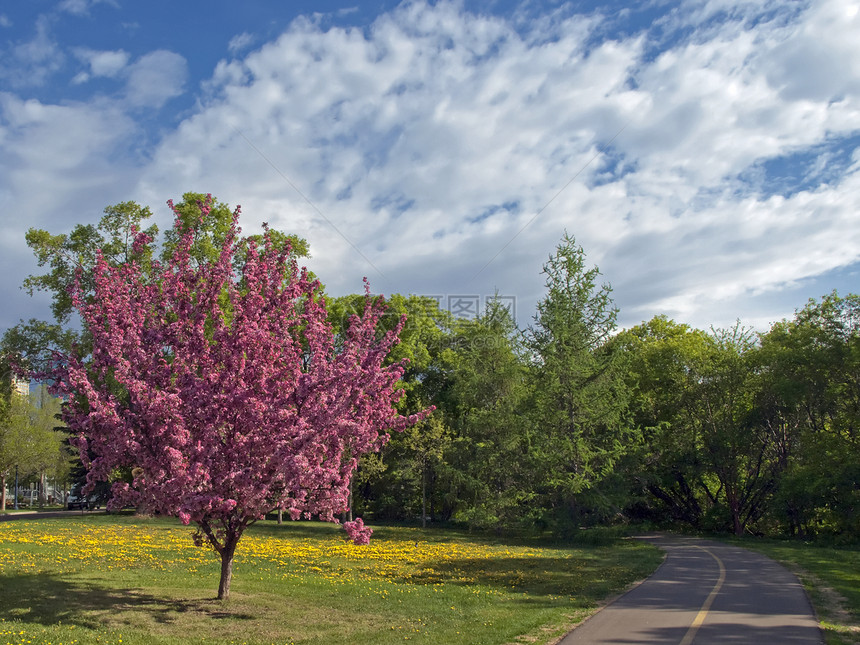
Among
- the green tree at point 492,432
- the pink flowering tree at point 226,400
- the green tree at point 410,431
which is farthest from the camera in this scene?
the green tree at point 410,431

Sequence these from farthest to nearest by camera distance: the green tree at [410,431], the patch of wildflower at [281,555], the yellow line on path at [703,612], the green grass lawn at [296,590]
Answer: the green tree at [410,431] < the patch of wildflower at [281,555] < the green grass lawn at [296,590] < the yellow line on path at [703,612]

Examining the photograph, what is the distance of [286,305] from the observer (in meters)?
12.5

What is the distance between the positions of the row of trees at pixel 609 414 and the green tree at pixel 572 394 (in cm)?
7

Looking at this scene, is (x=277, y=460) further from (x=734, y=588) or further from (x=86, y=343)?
(x=86, y=343)

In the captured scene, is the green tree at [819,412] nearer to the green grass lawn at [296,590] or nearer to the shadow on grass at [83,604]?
the green grass lawn at [296,590]

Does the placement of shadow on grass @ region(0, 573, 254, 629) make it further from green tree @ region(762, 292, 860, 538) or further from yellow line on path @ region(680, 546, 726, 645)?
green tree @ region(762, 292, 860, 538)

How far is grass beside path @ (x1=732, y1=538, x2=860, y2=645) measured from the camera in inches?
417

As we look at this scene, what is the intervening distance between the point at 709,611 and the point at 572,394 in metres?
17.0

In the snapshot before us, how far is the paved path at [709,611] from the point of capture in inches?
389

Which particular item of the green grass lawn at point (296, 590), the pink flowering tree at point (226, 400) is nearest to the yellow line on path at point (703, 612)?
the green grass lawn at point (296, 590)

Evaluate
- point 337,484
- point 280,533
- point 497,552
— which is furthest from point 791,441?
point 337,484

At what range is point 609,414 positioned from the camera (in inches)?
1113

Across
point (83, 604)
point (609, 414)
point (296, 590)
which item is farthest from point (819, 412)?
point (83, 604)

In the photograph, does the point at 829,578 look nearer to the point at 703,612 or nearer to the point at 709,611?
the point at 709,611
